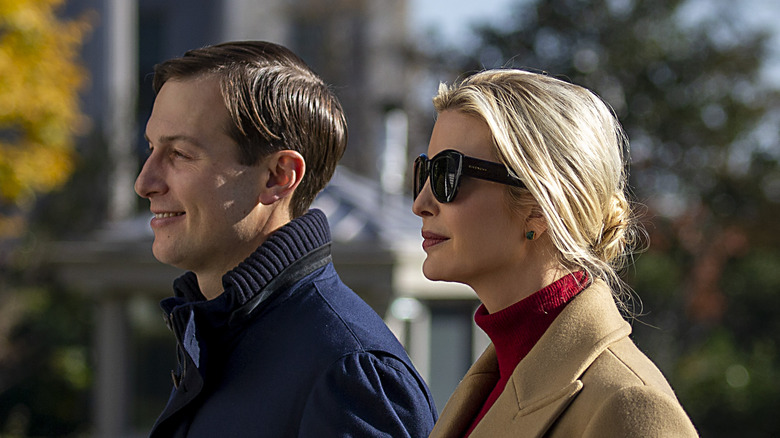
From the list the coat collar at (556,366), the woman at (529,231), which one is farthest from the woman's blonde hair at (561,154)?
the coat collar at (556,366)

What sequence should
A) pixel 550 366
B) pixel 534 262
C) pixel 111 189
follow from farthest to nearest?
1. pixel 111 189
2. pixel 534 262
3. pixel 550 366

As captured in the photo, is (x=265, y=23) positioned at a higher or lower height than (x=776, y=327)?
higher

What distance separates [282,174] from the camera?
2479 millimetres

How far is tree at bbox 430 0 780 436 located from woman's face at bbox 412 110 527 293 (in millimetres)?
12169

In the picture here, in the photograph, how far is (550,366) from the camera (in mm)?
1766

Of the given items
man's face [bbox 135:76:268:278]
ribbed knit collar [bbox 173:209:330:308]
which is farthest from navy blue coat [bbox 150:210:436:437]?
man's face [bbox 135:76:268:278]

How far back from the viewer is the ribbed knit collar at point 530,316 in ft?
6.25

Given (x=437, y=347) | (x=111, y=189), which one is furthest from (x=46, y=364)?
(x=437, y=347)

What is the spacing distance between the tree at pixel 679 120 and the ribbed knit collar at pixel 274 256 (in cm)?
1178

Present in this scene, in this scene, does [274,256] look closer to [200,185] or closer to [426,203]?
[200,185]

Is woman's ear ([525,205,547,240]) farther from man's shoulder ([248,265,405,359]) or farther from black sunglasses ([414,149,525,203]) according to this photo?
man's shoulder ([248,265,405,359])

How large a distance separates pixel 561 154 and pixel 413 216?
6997mm

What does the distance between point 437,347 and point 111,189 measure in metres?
10.7

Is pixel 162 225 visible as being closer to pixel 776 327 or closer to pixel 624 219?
pixel 624 219
